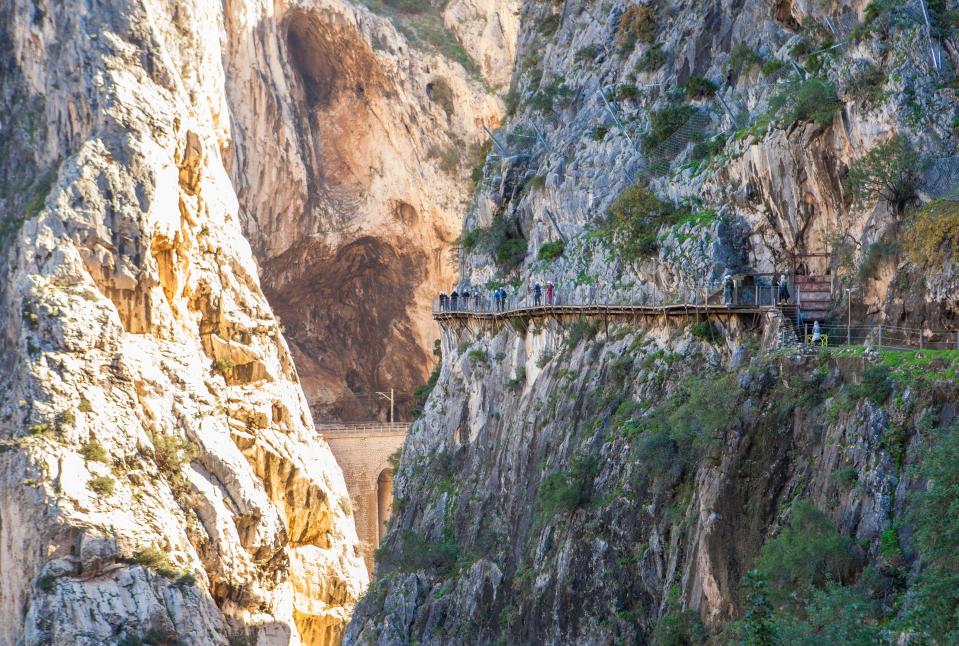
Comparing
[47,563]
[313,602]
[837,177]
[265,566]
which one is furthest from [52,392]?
[837,177]

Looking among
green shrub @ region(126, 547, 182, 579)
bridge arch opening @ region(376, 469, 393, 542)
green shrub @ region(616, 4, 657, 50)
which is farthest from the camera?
bridge arch opening @ region(376, 469, 393, 542)

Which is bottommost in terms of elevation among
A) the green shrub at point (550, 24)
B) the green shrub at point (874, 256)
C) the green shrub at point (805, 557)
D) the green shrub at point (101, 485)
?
the green shrub at point (101, 485)

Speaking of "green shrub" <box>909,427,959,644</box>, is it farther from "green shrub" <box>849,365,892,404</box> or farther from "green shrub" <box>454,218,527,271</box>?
"green shrub" <box>454,218,527,271</box>

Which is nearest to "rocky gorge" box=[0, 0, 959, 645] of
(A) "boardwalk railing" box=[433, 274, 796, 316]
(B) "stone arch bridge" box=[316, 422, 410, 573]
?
(A) "boardwalk railing" box=[433, 274, 796, 316]

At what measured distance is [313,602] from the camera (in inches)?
2564

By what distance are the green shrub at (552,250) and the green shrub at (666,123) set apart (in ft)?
16.0

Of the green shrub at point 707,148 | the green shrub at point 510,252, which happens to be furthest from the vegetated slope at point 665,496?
the green shrub at point 707,148

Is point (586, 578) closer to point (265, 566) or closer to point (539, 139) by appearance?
point (539, 139)

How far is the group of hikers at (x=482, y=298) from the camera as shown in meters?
42.4

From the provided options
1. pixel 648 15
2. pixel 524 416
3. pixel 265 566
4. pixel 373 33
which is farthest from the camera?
pixel 373 33

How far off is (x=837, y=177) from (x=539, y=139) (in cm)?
2070

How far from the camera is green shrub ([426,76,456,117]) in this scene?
8200cm

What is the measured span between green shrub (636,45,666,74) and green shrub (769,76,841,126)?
456 inches

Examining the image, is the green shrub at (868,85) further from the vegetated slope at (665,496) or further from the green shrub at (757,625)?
the green shrub at (757,625)
